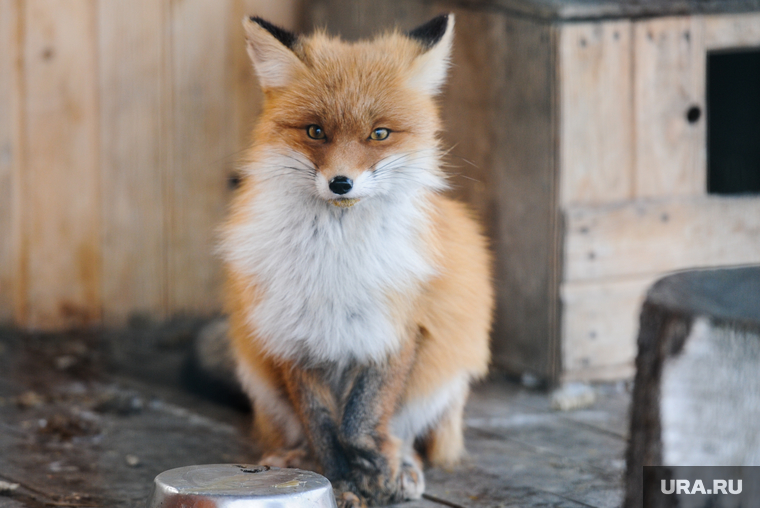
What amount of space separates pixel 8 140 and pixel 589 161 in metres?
2.13

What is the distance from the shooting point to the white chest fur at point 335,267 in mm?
2100

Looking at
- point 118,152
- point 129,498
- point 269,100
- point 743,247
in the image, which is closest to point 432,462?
point 129,498

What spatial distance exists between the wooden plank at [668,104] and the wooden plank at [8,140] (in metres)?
2.24

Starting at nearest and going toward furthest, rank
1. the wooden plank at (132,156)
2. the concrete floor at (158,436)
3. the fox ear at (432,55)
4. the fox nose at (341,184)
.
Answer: the fox nose at (341,184) < the fox ear at (432,55) < the concrete floor at (158,436) < the wooden plank at (132,156)

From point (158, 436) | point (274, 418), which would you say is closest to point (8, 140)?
point (158, 436)

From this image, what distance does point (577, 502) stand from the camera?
2248mm

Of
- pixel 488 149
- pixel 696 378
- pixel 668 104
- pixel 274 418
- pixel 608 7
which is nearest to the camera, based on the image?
pixel 696 378

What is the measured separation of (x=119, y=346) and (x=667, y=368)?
2550 mm

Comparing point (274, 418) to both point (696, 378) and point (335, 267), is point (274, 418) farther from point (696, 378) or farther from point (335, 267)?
point (696, 378)

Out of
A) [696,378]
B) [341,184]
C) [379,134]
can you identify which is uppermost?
[379,134]

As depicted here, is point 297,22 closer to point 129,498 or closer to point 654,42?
point 654,42

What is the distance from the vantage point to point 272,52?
2.12m

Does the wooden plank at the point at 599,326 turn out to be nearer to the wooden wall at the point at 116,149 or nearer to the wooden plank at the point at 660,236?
the wooden plank at the point at 660,236

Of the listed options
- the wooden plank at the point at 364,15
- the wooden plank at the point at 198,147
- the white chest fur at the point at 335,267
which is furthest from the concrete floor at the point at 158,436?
the wooden plank at the point at 364,15
